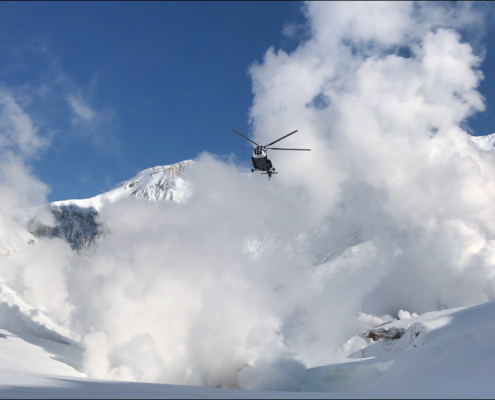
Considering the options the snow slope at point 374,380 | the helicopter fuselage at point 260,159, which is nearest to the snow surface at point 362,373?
the snow slope at point 374,380

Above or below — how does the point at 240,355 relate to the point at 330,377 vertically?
above

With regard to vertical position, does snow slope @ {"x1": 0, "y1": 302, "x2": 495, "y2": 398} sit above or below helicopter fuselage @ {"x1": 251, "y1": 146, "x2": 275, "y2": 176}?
below

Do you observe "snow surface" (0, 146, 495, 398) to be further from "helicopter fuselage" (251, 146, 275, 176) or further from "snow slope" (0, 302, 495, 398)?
"helicopter fuselage" (251, 146, 275, 176)

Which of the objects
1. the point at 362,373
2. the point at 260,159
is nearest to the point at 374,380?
the point at 362,373

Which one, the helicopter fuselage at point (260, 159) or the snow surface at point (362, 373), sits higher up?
the helicopter fuselage at point (260, 159)

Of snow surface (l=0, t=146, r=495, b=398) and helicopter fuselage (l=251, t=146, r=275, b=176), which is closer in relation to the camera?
snow surface (l=0, t=146, r=495, b=398)

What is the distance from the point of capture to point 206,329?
15275 cm

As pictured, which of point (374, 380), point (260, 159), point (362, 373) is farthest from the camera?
point (362, 373)

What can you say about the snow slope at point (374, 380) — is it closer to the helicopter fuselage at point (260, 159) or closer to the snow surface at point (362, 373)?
the snow surface at point (362, 373)

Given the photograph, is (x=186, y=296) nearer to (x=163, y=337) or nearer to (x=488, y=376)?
(x=163, y=337)

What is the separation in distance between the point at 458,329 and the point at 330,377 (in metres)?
80.5

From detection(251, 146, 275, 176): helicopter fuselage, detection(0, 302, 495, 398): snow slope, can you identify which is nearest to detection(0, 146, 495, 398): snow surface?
detection(0, 302, 495, 398): snow slope

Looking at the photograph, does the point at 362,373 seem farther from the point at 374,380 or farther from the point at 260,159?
the point at 260,159

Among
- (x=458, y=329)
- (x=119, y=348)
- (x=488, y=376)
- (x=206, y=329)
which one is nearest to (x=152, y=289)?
(x=206, y=329)
